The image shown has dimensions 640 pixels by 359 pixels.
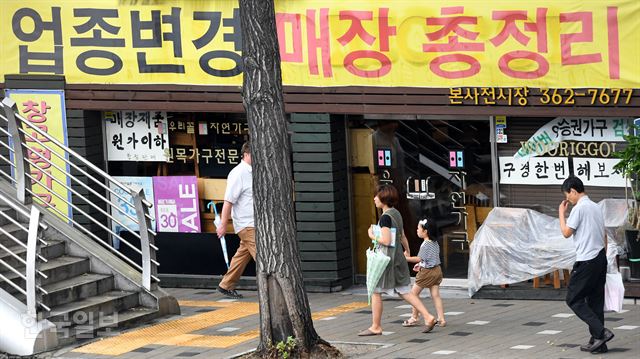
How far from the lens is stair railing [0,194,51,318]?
479 inches

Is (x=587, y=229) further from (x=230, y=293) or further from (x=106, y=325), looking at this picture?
(x=230, y=293)

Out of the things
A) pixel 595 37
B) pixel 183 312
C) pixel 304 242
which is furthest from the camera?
pixel 304 242

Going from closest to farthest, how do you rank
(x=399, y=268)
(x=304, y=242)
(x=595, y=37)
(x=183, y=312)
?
(x=399, y=268) → (x=595, y=37) → (x=183, y=312) → (x=304, y=242)

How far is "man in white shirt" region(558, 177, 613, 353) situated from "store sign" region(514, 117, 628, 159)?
8.46 feet

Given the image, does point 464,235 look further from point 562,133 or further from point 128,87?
point 128,87

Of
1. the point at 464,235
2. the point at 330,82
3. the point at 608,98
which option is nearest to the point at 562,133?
the point at 608,98

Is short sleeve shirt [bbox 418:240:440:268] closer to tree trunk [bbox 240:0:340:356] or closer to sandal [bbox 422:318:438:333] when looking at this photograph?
sandal [bbox 422:318:438:333]

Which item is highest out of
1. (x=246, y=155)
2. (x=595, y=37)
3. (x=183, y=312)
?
(x=595, y=37)

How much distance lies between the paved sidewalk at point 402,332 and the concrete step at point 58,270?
3.23 feet

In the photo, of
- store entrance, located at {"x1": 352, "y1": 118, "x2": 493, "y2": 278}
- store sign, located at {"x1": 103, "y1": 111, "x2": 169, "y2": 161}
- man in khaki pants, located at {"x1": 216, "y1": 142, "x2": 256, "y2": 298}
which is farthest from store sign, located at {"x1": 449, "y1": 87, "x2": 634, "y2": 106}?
store sign, located at {"x1": 103, "y1": 111, "x2": 169, "y2": 161}

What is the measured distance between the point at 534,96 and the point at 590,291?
3131 mm

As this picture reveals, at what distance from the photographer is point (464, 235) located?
48.7 feet

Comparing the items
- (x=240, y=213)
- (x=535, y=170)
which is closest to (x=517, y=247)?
(x=535, y=170)

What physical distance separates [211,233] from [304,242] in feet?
4.62
